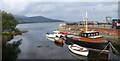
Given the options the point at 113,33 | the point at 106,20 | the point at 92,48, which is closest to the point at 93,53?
the point at 92,48

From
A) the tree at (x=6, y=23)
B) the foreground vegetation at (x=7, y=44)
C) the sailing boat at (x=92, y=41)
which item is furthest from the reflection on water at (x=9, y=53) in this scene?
the tree at (x=6, y=23)

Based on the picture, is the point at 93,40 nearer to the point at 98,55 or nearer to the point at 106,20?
the point at 98,55

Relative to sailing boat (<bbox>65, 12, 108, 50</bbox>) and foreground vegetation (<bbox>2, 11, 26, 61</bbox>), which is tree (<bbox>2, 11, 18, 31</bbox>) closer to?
foreground vegetation (<bbox>2, 11, 26, 61</bbox>)

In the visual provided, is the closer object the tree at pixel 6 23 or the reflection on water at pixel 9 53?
the reflection on water at pixel 9 53

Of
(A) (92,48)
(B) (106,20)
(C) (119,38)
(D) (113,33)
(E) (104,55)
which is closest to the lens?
(E) (104,55)

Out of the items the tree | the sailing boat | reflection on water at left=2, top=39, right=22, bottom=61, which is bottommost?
reflection on water at left=2, top=39, right=22, bottom=61

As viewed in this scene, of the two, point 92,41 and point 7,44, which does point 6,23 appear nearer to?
point 7,44

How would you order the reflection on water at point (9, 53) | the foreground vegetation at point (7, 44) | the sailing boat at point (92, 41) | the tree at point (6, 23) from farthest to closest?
the tree at point (6, 23) → the sailing boat at point (92, 41) → the foreground vegetation at point (7, 44) → the reflection on water at point (9, 53)

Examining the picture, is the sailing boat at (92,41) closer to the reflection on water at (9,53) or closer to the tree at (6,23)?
the reflection on water at (9,53)

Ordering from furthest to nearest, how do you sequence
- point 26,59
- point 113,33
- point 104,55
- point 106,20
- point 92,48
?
point 106,20
point 113,33
point 92,48
point 104,55
point 26,59

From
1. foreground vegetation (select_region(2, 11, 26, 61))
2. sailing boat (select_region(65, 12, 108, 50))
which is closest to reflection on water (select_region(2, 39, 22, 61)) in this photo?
foreground vegetation (select_region(2, 11, 26, 61))

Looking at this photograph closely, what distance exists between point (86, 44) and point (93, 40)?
151cm

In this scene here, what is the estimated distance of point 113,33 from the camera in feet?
173

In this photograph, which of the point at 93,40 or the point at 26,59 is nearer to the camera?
the point at 26,59
